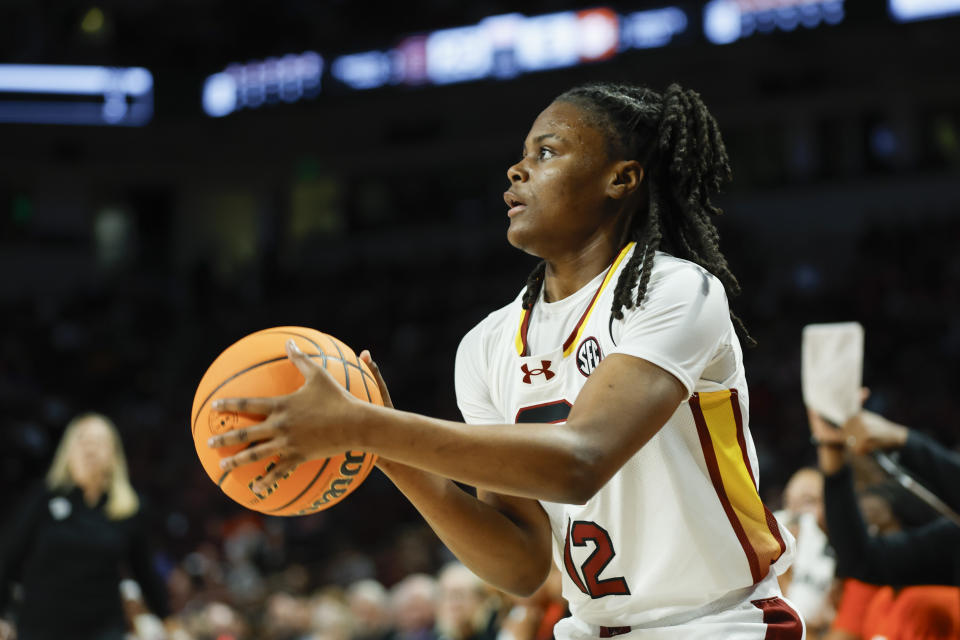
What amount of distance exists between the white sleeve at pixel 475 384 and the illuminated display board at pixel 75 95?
18.2 metres

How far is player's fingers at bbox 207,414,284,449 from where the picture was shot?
1.75 metres

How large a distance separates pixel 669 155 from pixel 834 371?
150 cm

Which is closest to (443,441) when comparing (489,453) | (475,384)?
(489,453)

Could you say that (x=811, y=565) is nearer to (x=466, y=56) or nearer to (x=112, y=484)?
(x=112, y=484)

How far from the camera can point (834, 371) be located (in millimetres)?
3629

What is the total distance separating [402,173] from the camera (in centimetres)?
1945

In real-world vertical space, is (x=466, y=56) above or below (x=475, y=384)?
above

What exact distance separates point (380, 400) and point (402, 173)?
1747 centimetres

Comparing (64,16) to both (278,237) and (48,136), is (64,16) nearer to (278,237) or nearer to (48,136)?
(48,136)

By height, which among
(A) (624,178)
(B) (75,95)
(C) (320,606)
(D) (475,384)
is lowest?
(C) (320,606)

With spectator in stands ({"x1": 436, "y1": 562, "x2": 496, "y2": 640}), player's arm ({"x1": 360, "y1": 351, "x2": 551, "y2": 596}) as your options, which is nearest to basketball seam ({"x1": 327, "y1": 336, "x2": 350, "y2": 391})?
player's arm ({"x1": 360, "y1": 351, "x2": 551, "y2": 596})

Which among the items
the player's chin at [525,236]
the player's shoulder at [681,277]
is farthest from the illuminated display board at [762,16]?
the player's shoulder at [681,277]

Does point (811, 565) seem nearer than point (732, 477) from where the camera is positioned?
No

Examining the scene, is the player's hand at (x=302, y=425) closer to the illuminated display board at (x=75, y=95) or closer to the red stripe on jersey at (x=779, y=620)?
the red stripe on jersey at (x=779, y=620)
